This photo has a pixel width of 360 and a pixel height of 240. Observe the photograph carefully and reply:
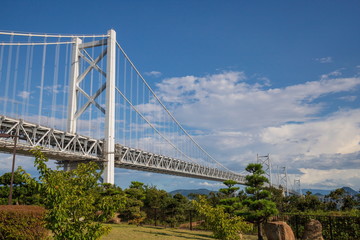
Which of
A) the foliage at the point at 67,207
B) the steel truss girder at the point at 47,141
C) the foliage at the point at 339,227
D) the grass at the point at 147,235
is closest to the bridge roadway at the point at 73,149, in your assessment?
the steel truss girder at the point at 47,141

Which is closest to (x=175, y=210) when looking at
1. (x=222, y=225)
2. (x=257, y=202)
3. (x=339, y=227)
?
(x=257, y=202)

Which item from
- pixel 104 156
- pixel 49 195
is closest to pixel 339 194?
pixel 104 156

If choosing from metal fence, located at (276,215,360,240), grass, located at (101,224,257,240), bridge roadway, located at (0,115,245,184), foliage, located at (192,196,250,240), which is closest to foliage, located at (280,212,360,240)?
Result: metal fence, located at (276,215,360,240)

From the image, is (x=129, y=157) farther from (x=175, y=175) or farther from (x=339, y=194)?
(x=339, y=194)

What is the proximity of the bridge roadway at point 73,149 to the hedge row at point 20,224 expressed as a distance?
9982mm

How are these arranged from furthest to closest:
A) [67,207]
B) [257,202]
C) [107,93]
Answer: [107,93] < [257,202] < [67,207]

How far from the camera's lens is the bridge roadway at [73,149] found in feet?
88.2

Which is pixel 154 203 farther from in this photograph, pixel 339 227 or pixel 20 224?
pixel 20 224

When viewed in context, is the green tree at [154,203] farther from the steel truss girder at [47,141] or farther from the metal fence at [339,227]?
the metal fence at [339,227]

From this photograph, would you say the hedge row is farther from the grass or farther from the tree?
the tree

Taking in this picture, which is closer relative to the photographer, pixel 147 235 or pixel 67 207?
pixel 67 207

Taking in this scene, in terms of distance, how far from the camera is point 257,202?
17.8 m

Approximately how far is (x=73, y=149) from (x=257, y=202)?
83.7 ft

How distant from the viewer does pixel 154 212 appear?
26391 millimetres
